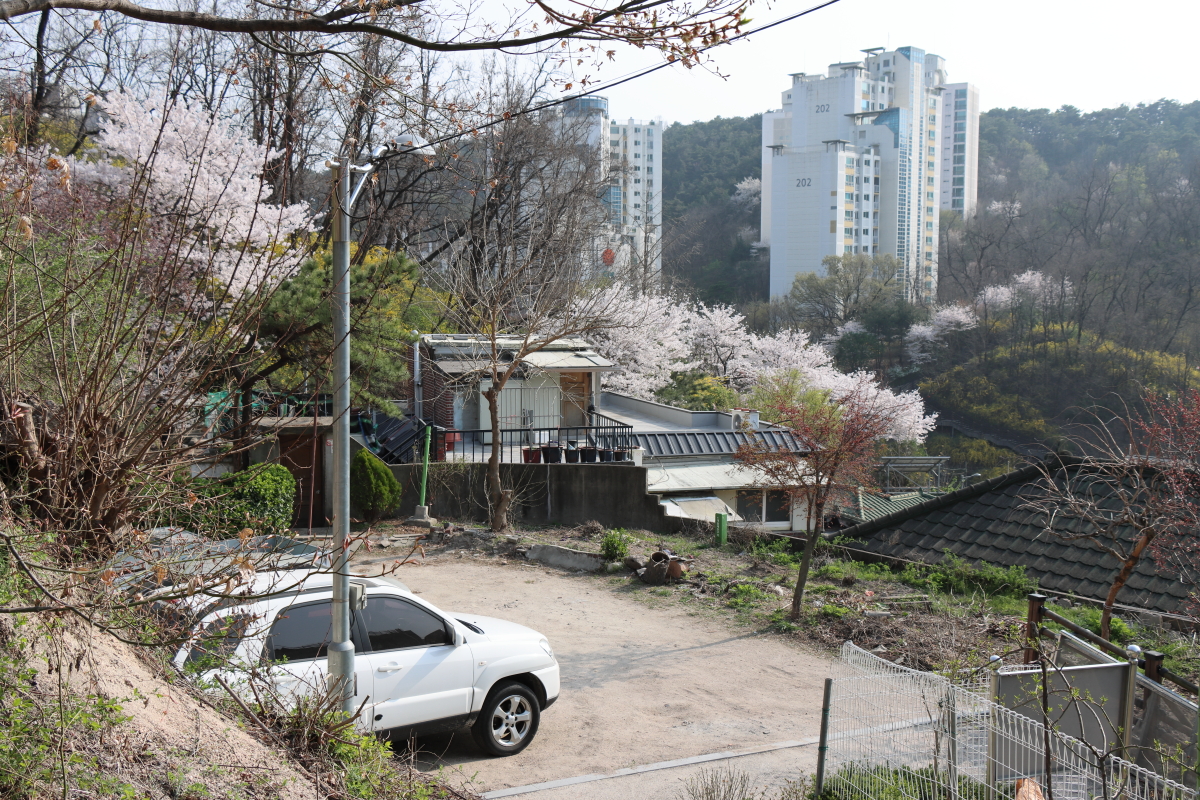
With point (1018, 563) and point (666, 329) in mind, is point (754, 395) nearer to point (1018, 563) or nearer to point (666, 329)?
point (666, 329)

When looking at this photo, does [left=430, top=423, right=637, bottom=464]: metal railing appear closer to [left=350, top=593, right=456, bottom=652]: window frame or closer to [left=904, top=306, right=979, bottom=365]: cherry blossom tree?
[left=350, top=593, right=456, bottom=652]: window frame

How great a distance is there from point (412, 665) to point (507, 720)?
3.62 feet

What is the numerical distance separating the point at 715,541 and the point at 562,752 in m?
9.61

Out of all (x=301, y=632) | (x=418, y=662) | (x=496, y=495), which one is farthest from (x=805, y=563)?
(x=496, y=495)

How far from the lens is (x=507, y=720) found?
7723 millimetres

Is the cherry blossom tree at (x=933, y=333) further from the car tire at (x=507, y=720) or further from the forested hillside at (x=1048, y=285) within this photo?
the car tire at (x=507, y=720)

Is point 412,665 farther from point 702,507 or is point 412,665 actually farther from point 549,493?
point 702,507

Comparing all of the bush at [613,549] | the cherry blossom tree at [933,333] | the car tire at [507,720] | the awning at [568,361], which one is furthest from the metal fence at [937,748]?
the cherry blossom tree at [933,333]

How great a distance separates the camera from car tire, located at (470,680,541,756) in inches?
298

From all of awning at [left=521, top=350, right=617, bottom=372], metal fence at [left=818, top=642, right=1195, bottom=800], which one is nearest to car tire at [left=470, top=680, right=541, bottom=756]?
metal fence at [left=818, top=642, right=1195, bottom=800]

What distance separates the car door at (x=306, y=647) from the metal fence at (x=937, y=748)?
364 centimetres

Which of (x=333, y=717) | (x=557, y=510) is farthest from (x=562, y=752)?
(x=557, y=510)

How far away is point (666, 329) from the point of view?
4028cm

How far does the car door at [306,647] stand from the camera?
655 centimetres
